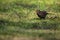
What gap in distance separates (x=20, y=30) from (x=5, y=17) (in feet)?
0.82

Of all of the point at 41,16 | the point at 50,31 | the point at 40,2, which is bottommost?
the point at 50,31

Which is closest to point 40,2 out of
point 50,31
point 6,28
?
point 50,31

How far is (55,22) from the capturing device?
243 centimetres

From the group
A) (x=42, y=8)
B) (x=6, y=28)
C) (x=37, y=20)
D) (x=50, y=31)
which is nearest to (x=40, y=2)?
(x=42, y=8)

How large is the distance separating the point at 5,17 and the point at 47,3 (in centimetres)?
57

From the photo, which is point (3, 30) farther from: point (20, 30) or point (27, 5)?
point (27, 5)

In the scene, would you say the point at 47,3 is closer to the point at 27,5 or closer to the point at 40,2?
the point at 40,2

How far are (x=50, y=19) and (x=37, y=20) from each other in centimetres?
17

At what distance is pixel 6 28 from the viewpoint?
2.34m

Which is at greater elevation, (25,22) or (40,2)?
(40,2)

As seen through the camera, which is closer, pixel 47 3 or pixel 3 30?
pixel 3 30

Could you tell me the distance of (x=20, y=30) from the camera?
236 cm

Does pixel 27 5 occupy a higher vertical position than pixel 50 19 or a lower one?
higher

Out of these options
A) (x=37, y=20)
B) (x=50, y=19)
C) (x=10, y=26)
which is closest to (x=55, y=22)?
(x=50, y=19)
